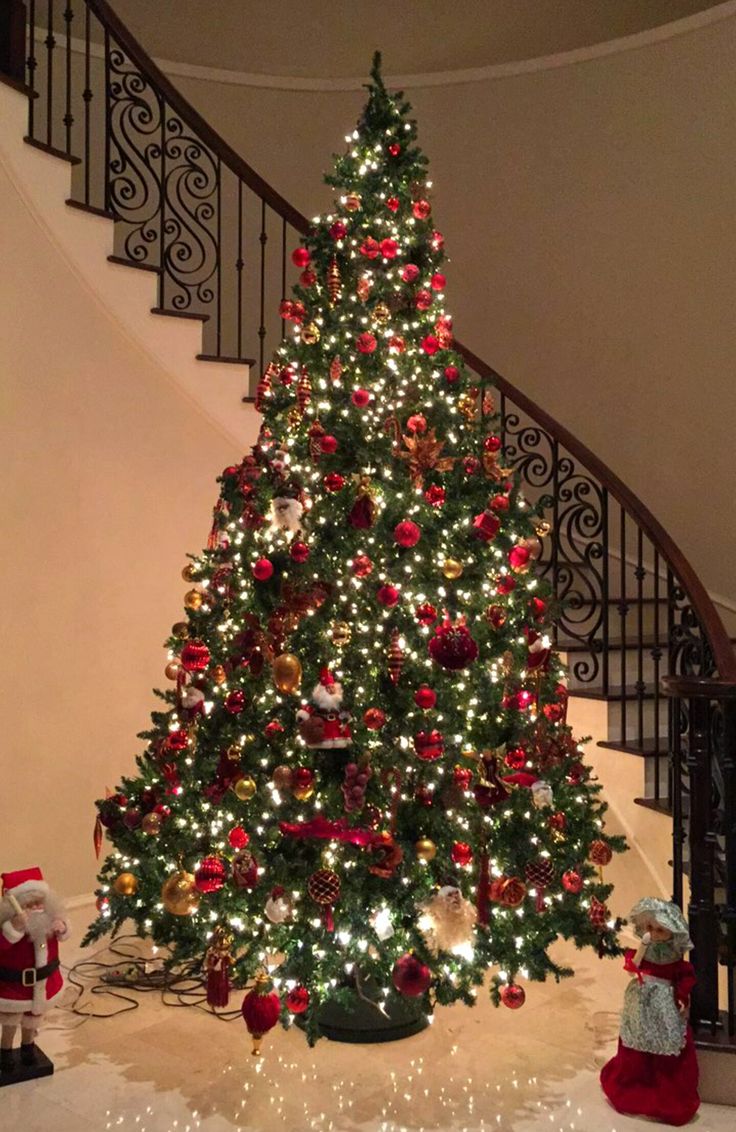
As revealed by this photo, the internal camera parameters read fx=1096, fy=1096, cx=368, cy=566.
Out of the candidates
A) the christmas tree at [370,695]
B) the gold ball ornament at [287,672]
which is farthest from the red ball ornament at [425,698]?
the gold ball ornament at [287,672]

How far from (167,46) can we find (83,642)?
4.00 m

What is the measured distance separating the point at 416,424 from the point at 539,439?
1.99 meters

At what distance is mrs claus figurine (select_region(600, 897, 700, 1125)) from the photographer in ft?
9.21

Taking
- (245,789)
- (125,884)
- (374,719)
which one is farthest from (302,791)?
(125,884)

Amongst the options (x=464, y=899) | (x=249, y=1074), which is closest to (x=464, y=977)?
(x=464, y=899)

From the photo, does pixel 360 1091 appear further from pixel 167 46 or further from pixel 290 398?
pixel 167 46

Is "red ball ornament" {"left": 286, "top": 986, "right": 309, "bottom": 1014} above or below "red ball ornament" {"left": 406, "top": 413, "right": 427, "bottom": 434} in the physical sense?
below

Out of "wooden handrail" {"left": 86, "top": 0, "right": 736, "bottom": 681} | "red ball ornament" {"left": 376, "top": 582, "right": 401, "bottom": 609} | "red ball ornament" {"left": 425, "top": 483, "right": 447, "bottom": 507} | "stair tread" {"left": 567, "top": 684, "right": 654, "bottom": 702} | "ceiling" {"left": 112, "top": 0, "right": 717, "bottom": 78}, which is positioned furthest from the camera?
"ceiling" {"left": 112, "top": 0, "right": 717, "bottom": 78}

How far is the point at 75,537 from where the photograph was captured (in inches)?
170

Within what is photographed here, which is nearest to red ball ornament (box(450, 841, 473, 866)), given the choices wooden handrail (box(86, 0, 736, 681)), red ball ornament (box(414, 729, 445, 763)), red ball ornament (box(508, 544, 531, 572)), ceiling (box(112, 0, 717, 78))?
red ball ornament (box(414, 729, 445, 763))

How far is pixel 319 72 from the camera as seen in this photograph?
6.71 metres

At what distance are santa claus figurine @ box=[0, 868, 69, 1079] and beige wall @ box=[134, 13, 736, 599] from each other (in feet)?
13.3

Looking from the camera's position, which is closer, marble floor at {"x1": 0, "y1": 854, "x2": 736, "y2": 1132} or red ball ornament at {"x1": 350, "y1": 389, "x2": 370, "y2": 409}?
marble floor at {"x1": 0, "y1": 854, "x2": 736, "y2": 1132}

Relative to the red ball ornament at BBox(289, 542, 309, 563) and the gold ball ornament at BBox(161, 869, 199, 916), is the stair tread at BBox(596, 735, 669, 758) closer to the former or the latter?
the red ball ornament at BBox(289, 542, 309, 563)
